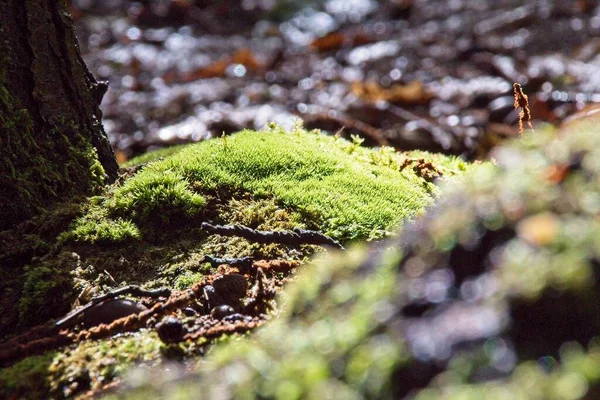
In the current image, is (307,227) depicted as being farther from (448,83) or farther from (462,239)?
(448,83)

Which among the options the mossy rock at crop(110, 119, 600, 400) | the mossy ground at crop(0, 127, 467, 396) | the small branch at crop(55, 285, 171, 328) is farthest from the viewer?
the mossy ground at crop(0, 127, 467, 396)

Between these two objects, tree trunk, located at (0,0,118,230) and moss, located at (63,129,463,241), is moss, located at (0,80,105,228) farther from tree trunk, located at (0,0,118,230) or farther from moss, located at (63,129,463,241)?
moss, located at (63,129,463,241)

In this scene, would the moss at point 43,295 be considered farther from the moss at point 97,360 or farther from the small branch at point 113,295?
the moss at point 97,360

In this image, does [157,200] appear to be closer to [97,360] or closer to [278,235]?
[278,235]

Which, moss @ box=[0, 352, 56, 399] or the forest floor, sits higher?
the forest floor

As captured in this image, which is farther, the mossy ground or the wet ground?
the wet ground

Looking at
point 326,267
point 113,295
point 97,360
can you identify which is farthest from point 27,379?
point 326,267

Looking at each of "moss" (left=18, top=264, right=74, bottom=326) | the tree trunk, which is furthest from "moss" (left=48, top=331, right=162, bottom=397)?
the tree trunk

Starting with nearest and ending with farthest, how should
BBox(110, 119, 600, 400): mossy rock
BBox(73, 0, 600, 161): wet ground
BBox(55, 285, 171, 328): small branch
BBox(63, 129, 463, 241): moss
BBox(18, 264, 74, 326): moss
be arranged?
BBox(110, 119, 600, 400): mossy rock, BBox(55, 285, 171, 328): small branch, BBox(18, 264, 74, 326): moss, BBox(63, 129, 463, 241): moss, BBox(73, 0, 600, 161): wet ground

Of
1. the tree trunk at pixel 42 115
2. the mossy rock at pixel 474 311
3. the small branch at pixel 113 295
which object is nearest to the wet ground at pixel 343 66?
the tree trunk at pixel 42 115
